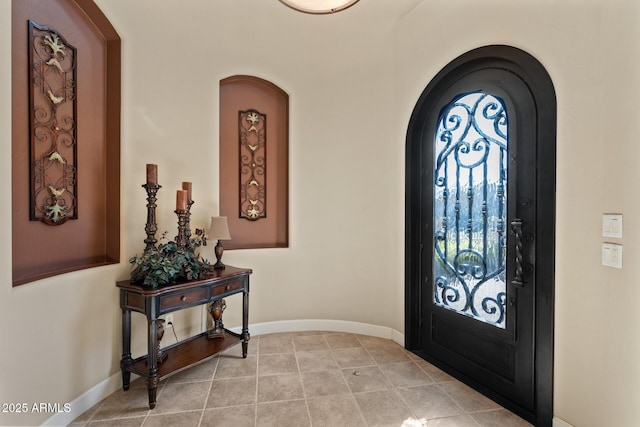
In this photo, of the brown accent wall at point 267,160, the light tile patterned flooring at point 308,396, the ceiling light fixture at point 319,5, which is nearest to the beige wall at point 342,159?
the brown accent wall at point 267,160

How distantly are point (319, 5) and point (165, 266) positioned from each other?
191 cm

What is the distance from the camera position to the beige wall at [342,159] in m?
1.53

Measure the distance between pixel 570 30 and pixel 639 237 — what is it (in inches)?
44.8

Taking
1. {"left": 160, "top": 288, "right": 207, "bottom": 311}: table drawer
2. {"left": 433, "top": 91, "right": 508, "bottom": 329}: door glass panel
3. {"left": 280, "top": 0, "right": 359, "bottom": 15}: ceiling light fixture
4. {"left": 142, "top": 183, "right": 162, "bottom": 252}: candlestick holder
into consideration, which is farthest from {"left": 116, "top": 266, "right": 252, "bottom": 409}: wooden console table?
{"left": 280, "top": 0, "right": 359, "bottom": 15}: ceiling light fixture

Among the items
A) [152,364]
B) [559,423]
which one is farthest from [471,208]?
[152,364]

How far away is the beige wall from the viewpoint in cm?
153

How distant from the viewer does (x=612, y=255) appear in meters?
1.53

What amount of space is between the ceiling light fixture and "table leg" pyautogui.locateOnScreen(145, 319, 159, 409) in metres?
2.14

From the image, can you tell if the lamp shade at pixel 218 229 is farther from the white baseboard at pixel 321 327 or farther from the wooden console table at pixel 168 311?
the white baseboard at pixel 321 327

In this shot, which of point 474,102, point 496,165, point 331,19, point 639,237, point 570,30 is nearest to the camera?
point 639,237

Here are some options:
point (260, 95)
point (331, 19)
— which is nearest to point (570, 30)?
point (331, 19)

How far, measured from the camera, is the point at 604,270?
1575mm

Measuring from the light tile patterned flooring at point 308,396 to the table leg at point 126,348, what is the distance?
0.28 ft

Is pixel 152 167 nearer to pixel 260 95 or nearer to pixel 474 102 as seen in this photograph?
pixel 260 95
